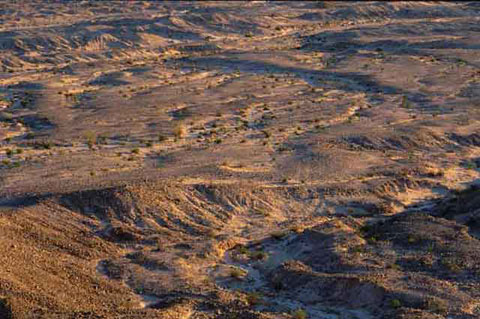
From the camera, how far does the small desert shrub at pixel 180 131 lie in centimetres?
3991

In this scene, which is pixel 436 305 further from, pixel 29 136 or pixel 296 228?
pixel 29 136

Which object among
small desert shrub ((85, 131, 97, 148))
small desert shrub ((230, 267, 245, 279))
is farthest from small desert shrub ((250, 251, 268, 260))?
small desert shrub ((85, 131, 97, 148))

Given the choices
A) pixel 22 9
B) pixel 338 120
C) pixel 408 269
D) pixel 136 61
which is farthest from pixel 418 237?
pixel 22 9

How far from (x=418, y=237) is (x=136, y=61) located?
47343 millimetres

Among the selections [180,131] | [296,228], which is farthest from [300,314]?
[180,131]

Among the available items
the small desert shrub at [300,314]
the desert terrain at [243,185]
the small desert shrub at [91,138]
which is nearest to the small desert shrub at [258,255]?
the desert terrain at [243,185]

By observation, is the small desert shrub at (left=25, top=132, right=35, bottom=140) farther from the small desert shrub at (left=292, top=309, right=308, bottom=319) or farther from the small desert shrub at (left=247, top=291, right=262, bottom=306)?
the small desert shrub at (left=292, top=309, right=308, bottom=319)

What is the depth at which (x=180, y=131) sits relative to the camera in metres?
40.2

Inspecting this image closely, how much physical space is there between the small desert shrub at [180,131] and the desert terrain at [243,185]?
0.41ft

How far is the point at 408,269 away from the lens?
21.9 metres

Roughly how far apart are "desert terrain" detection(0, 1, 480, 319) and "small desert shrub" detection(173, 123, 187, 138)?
0.41 feet

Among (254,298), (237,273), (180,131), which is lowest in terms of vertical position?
(180,131)

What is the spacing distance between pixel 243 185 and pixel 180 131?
11.0 meters

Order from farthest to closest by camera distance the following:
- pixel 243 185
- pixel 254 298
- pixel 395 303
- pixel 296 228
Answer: pixel 243 185 < pixel 296 228 < pixel 254 298 < pixel 395 303
